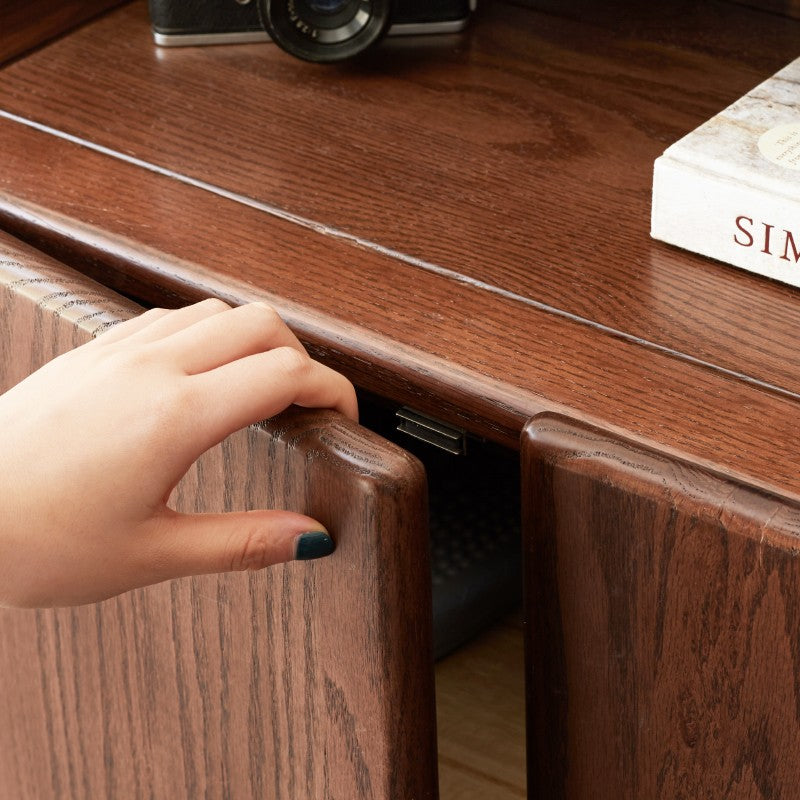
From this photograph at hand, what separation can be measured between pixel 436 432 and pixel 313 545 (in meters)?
0.16

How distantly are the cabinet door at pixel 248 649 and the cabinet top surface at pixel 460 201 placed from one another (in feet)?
0.37

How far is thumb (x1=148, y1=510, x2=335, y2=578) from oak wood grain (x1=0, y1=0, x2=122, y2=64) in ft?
1.45

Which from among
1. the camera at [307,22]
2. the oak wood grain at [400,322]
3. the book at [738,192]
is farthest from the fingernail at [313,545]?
the camera at [307,22]

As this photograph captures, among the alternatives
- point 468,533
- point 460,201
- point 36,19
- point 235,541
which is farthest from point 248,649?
point 36,19

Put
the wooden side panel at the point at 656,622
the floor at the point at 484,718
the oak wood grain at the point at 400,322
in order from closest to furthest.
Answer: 1. the wooden side panel at the point at 656,622
2. the oak wood grain at the point at 400,322
3. the floor at the point at 484,718

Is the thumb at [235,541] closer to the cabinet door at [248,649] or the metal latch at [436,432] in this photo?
the cabinet door at [248,649]

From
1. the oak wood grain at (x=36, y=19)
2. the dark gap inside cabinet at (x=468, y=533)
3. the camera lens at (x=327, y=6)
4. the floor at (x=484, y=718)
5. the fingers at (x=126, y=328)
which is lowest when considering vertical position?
the floor at (x=484, y=718)

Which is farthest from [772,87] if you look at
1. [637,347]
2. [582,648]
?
[582,648]

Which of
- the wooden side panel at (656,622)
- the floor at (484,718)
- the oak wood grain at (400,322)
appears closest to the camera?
the wooden side panel at (656,622)

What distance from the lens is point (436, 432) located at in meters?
0.54

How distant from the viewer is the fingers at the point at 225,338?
0.42 metres

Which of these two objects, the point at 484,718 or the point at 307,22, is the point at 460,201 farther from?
the point at 484,718

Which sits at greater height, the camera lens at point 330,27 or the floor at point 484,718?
the camera lens at point 330,27

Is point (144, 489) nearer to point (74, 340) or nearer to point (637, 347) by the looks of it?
Answer: point (74, 340)
